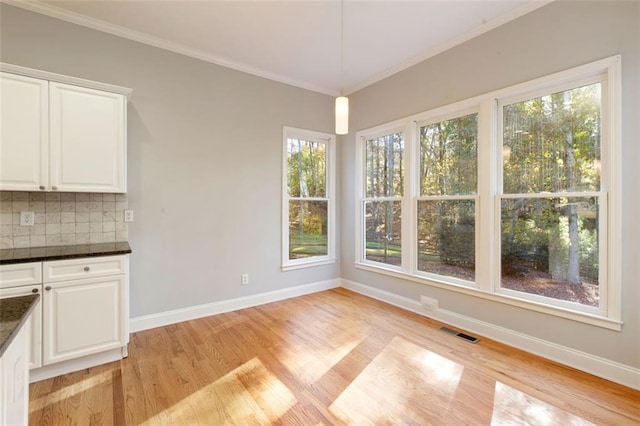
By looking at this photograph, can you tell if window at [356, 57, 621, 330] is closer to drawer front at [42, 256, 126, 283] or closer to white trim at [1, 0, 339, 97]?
white trim at [1, 0, 339, 97]

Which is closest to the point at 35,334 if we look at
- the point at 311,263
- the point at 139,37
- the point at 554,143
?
the point at 139,37

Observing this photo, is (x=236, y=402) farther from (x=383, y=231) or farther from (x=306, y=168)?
(x=306, y=168)

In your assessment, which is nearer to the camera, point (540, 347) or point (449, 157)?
point (540, 347)

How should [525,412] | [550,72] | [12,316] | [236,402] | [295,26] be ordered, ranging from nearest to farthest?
1. [12,316]
2. [525,412]
3. [236,402]
4. [550,72]
5. [295,26]

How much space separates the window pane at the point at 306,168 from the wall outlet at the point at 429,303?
2.05m

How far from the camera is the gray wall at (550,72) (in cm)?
208

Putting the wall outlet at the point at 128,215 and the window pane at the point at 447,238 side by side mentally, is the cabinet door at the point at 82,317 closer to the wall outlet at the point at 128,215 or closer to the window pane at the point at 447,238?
the wall outlet at the point at 128,215

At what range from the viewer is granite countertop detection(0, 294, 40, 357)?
2.87 feet

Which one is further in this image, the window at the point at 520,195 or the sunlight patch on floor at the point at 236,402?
the window at the point at 520,195

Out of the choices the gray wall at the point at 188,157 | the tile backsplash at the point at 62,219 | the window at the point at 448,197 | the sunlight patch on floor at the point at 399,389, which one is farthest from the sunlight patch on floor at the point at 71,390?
the window at the point at 448,197

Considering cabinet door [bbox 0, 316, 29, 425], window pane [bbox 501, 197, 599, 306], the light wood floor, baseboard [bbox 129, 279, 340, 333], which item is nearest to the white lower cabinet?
the light wood floor

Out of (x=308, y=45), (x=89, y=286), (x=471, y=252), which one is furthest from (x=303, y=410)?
(x=308, y=45)

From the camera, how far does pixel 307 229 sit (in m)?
4.31

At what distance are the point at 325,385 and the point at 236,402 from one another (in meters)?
0.63
